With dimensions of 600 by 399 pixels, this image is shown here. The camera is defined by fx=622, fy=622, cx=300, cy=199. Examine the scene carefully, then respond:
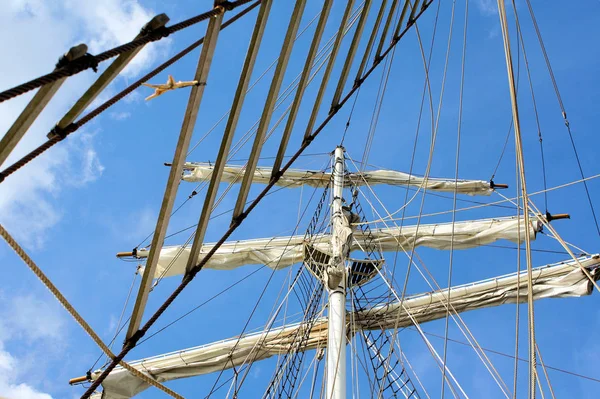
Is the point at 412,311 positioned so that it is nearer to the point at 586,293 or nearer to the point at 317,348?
the point at 317,348

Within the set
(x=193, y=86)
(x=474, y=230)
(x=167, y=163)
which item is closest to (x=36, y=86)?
(x=193, y=86)

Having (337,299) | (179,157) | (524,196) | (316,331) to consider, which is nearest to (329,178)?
(316,331)

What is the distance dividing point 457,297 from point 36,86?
32.0ft

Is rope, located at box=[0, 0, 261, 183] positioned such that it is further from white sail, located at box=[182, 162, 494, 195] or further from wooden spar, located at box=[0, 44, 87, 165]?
white sail, located at box=[182, 162, 494, 195]

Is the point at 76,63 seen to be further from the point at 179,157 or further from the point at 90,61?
the point at 179,157

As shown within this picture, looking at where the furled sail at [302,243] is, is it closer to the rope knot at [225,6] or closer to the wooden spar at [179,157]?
the wooden spar at [179,157]

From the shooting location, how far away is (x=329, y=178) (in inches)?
580

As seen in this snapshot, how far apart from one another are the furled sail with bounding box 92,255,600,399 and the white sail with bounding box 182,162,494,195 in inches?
144

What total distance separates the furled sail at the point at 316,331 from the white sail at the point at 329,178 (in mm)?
3661

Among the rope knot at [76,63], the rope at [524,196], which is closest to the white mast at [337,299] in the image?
the rope at [524,196]

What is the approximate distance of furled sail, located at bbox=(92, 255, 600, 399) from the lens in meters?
10.5

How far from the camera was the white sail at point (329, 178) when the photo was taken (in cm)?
1405

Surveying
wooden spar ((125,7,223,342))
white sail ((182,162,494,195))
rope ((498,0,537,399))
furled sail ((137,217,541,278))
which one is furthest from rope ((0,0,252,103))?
white sail ((182,162,494,195))

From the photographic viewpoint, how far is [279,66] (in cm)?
354
